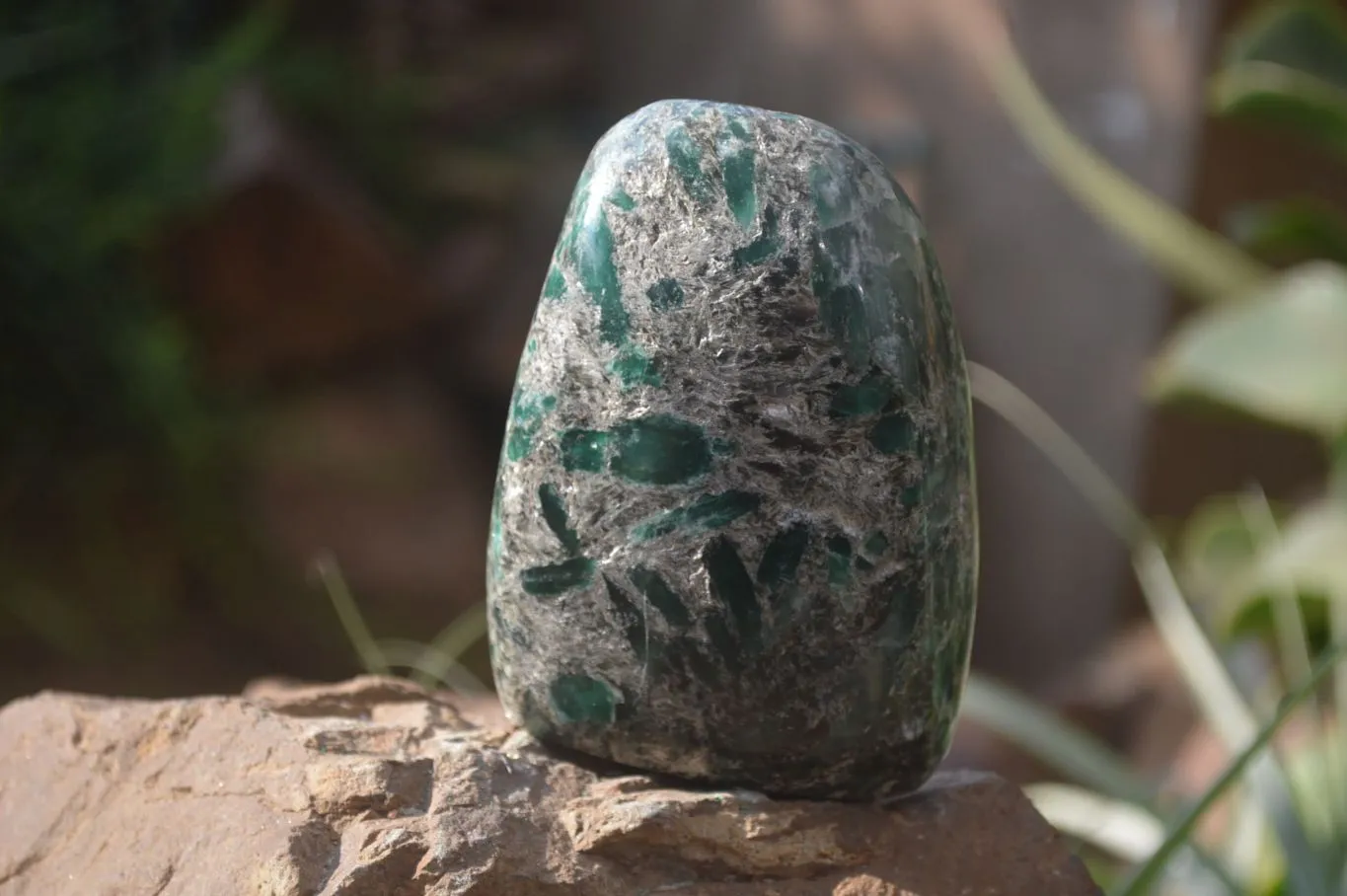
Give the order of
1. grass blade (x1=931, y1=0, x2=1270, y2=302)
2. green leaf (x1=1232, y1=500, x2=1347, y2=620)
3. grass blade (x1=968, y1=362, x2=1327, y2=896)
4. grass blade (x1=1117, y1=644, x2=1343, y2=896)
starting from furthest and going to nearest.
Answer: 1. grass blade (x1=931, y1=0, x2=1270, y2=302)
2. green leaf (x1=1232, y1=500, x2=1347, y2=620)
3. grass blade (x1=968, y1=362, x2=1327, y2=896)
4. grass blade (x1=1117, y1=644, x2=1343, y2=896)

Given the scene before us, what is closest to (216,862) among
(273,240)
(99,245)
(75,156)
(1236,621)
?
(1236,621)

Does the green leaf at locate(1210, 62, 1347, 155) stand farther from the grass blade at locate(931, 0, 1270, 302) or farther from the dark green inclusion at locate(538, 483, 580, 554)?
the dark green inclusion at locate(538, 483, 580, 554)

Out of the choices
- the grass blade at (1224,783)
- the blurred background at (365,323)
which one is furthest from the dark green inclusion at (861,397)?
the blurred background at (365,323)

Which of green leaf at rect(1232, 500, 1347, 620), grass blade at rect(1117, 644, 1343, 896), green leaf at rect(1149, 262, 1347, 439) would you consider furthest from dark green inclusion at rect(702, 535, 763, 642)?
green leaf at rect(1149, 262, 1347, 439)

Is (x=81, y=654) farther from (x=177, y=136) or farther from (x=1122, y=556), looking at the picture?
(x=1122, y=556)

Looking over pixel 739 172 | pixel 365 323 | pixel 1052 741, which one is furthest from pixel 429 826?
pixel 365 323

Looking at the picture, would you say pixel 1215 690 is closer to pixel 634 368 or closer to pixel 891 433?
pixel 891 433
